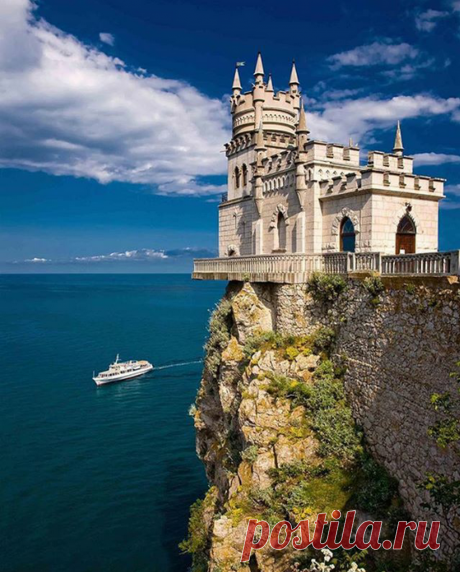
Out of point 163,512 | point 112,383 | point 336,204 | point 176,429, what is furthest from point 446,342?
point 112,383

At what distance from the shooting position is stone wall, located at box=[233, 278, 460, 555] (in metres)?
12.1

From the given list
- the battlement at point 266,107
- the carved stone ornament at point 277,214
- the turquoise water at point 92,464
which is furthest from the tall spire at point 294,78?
the turquoise water at point 92,464

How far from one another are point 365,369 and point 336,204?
337 inches

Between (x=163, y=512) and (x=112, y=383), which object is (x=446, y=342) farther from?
(x=112, y=383)

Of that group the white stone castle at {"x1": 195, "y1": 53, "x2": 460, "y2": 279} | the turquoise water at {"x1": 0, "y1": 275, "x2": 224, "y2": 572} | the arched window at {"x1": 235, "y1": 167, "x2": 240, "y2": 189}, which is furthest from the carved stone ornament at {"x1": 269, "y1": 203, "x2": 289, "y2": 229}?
the turquoise water at {"x1": 0, "y1": 275, "x2": 224, "y2": 572}

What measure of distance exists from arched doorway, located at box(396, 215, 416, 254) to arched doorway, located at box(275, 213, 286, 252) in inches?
253

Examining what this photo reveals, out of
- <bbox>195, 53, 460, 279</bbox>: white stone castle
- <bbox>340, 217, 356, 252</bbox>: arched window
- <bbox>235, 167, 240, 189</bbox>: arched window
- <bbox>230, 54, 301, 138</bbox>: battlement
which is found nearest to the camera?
<bbox>195, 53, 460, 279</bbox>: white stone castle

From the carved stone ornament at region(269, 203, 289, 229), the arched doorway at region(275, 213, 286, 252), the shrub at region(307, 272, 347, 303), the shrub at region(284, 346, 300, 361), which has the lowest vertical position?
the shrub at region(284, 346, 300, 361)

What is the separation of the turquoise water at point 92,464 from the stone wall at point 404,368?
16.9m

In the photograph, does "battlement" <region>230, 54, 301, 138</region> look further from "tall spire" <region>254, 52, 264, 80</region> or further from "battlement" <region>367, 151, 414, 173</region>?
"battlement" <region>367, 151, 414, 173</region>

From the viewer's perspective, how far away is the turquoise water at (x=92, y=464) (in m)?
26.2

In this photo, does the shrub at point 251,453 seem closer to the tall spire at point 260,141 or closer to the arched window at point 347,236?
the arched window at point 347,236

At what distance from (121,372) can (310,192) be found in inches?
1545

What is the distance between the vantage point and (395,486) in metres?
14.4
